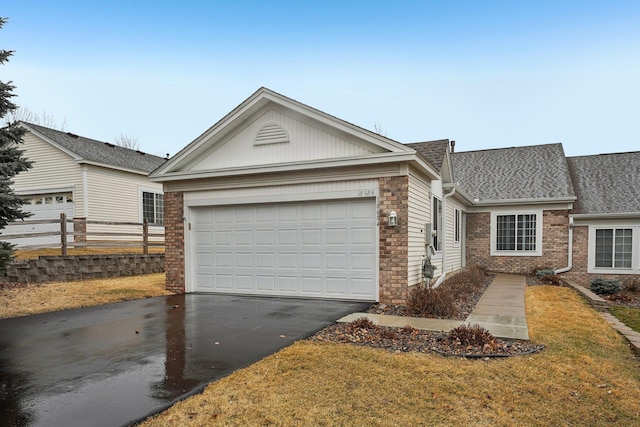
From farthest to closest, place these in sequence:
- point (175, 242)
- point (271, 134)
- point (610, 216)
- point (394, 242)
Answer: point (610, 216) < point (175, 242) < point (271, 134) < point (394, 242)

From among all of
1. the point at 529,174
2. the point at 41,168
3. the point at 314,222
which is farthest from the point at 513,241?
the point at 41,168

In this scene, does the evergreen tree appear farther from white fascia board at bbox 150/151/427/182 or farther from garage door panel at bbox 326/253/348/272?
garage door panel at bbox 326/253/348/272

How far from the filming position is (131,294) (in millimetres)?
10102

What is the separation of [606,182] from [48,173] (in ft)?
78.9

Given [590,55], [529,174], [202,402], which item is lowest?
[202,402]

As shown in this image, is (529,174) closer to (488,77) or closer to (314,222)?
(488,77)

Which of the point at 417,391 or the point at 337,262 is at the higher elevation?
the point at 337,262

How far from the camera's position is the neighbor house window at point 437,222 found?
11305 millimetres

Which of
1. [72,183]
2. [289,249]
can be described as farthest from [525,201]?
[72,183]

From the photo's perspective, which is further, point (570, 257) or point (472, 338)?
point (570, 257)

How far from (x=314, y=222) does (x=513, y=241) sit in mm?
10898

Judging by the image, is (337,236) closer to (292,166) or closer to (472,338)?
(292,166)

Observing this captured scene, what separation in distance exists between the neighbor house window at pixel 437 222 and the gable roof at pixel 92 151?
13.7 meters

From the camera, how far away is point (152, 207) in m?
19.3
